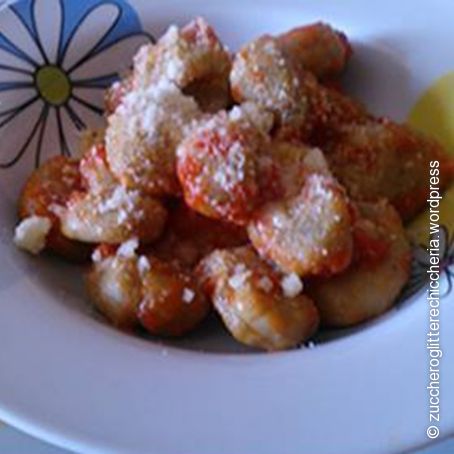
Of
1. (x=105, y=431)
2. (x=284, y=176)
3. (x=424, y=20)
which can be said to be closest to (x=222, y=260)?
(x=284, y=176)

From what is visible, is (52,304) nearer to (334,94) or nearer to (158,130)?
(158,130)

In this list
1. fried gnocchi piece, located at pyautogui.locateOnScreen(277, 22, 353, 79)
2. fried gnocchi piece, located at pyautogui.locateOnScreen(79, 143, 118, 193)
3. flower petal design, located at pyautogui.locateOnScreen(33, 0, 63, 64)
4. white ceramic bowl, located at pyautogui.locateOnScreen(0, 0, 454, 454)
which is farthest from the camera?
flower petal design, located at pyautogui.locateOnScreen(33, 0, 63, 64)

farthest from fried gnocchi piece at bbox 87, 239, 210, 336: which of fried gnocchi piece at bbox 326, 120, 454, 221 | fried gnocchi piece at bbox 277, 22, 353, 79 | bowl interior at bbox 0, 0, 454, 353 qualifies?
fried gnocchi piece at bbox 277, 22, 353, 79

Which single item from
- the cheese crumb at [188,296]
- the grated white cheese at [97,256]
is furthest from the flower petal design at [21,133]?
the cheese crumb at [188,296]

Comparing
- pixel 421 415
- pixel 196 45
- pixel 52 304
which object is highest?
pixel 196 45

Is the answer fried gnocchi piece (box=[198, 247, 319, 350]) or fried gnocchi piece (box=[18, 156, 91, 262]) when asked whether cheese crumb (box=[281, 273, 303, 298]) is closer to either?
fried gnocchi piece (box=[198, 247, 319, 350])

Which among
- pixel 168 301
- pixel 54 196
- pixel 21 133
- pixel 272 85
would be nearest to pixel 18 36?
pixel 21 133

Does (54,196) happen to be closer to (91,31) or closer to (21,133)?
(21,133)
